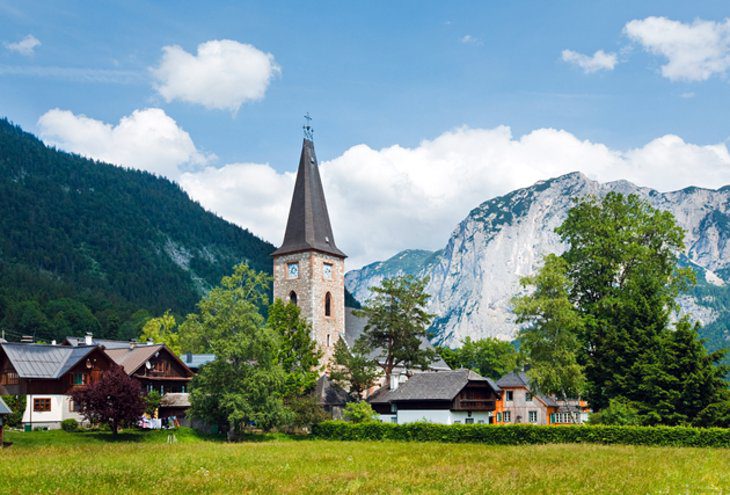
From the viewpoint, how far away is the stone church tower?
250 feet

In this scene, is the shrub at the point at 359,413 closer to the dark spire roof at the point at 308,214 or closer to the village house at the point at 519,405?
the dark spire roof at the point at 308,214

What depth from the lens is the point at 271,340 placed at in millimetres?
56031

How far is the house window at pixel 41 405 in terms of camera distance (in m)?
53.2

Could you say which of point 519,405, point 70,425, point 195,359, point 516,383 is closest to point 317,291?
point 195,359

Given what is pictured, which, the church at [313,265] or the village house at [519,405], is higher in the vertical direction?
the church at [313,265]

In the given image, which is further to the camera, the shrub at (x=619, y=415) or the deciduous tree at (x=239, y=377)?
the deciduous tree at (x=239, y=377)

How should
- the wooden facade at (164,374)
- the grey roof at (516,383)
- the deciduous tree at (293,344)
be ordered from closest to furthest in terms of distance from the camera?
1. the wooden facade at (164,374)
2. the deciduous tree at (293,344)
3. the grey roof at (516,383)

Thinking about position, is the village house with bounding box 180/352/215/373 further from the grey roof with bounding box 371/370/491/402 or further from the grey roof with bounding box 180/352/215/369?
the grey roof with bounding box 371/370/491/402

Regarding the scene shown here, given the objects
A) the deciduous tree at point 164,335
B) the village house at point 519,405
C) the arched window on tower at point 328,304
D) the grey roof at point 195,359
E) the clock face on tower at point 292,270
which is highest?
the clock face on tower at point 292,270

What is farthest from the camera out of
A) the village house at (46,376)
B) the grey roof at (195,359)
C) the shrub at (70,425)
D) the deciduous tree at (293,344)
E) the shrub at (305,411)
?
the grey roof at (195,359)

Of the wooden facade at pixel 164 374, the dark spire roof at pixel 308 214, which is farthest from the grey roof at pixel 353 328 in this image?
the wooden facade at pixel 164 374

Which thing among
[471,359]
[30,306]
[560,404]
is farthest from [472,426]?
[30,306]

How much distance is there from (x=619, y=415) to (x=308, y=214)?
38.1m

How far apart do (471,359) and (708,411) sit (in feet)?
196
